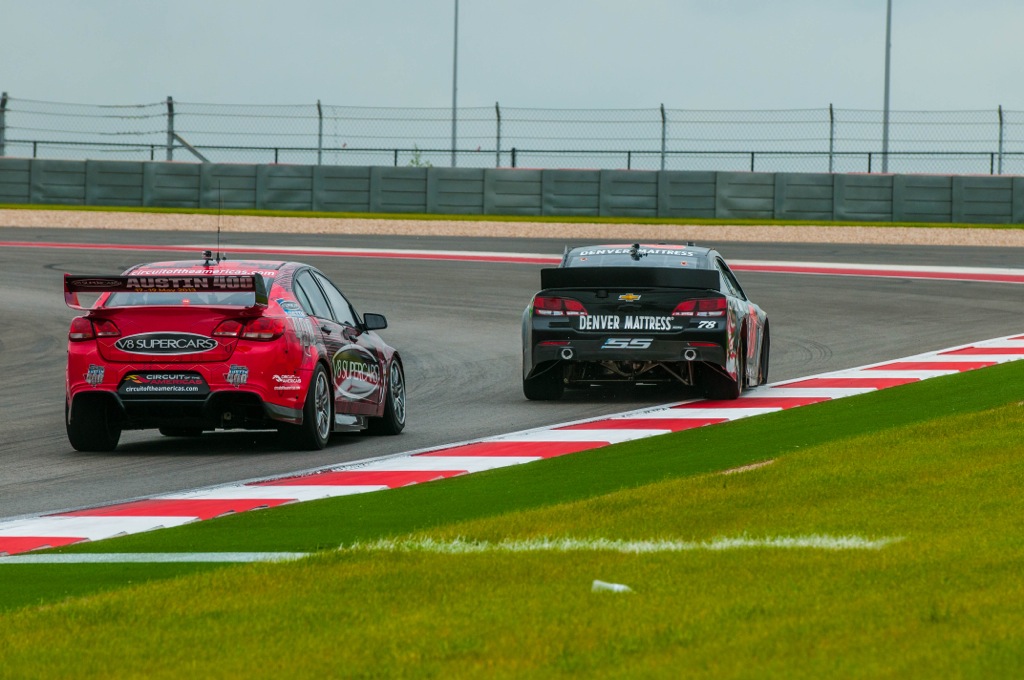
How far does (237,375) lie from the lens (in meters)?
10.4

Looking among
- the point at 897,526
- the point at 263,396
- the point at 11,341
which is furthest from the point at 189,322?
the point at 11,341

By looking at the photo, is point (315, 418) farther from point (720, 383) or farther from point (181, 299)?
point (720, 383)

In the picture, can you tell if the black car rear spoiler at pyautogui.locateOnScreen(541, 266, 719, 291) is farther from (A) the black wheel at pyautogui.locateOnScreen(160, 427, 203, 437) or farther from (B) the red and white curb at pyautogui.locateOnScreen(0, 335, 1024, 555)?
(A) the black wheel at pyautogui.locateOnScreen(160, 427, 203, 437)

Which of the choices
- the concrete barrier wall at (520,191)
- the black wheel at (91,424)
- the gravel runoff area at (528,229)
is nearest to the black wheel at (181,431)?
the black wheel at (91,424)

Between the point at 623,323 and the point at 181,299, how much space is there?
4.07 metres

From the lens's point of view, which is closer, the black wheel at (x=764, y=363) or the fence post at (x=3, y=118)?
the black wheel at (x=764, y=363)

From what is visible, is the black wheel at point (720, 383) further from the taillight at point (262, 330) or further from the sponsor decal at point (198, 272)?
A: the taillight at point (262, 330)

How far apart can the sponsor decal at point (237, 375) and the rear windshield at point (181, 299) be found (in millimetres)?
437

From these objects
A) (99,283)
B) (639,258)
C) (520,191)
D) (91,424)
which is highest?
(520,191)

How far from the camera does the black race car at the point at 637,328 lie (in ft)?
43.1

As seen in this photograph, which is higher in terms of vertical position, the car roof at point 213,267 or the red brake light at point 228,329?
the car roof at point 213,267

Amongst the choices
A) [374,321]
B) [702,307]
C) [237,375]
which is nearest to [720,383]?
[702,307]

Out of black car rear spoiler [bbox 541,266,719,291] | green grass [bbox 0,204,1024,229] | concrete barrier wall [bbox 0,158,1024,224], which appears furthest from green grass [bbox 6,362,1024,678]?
concrete barrier wall [bbox 0,158,1024,224]

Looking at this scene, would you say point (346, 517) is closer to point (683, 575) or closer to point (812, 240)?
point (683, 575)
